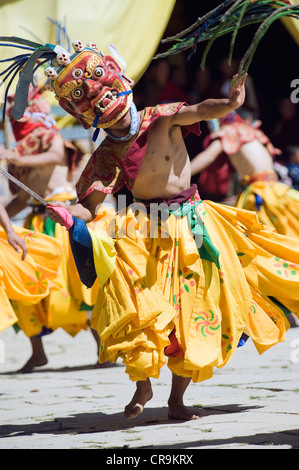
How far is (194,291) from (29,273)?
194 cm

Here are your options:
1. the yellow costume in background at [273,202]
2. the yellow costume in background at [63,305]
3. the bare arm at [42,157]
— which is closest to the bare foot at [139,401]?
the yellow costume in background at [63,305]

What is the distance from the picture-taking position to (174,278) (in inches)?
139

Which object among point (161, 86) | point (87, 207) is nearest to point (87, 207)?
point (87, 207)

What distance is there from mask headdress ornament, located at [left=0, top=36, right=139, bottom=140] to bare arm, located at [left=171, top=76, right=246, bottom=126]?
8.2 inches

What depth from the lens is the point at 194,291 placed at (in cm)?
349

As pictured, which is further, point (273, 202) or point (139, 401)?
point (273, 202)

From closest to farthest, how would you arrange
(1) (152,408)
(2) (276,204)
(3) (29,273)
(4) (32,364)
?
(1) (152,408), (3) (29,273), (4) (32,364), (2) (276,204)

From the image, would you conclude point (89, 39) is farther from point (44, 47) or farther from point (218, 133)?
point (44, 47)

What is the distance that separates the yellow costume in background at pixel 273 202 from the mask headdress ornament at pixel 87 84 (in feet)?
9.02

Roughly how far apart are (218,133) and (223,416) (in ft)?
9.76

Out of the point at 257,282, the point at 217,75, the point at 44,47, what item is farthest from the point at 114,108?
the point at 217,75

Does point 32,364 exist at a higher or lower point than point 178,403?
lower

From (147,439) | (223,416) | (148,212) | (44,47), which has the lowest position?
(223,416)

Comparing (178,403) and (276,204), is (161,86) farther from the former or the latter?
(178,403)
